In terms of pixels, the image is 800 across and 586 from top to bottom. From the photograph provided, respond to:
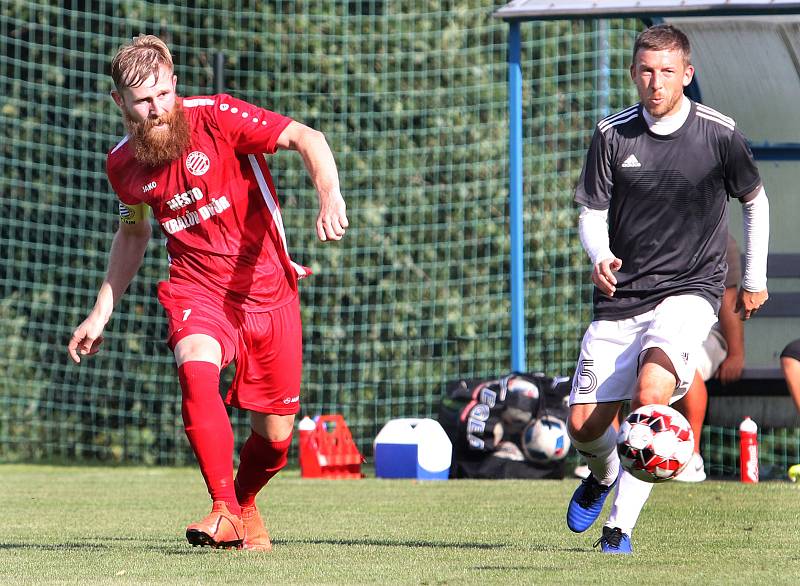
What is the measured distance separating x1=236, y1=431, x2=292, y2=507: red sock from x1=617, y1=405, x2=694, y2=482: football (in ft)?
4.50

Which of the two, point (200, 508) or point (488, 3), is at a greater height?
point (488, 3)

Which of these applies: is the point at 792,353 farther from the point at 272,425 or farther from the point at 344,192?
the point at 344,192

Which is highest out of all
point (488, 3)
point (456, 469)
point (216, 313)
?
point (488, 3)

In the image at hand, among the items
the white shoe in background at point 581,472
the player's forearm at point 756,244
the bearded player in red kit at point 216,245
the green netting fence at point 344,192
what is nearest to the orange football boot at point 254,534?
the bearded player in red kit at point 216,245

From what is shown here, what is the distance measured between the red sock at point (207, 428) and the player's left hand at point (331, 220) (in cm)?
70

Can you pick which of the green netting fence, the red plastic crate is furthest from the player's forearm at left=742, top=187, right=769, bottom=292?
the green netting fence

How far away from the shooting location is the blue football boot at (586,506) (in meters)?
5.85

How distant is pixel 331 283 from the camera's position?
1290 cm

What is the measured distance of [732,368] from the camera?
982 cm

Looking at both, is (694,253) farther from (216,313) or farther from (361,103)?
(361,103)

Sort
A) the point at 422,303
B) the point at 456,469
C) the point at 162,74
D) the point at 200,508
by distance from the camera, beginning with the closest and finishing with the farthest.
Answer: the point at 162,74
the point at 200,508
the point at 456,469
the point at 422,303

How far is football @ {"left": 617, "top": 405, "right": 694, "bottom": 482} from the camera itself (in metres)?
5.06

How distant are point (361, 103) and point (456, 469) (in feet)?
13.6

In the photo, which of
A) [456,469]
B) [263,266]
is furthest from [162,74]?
[456,469]
